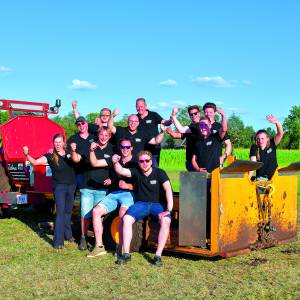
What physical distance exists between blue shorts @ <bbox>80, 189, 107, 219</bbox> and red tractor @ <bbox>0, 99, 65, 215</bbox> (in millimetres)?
1765

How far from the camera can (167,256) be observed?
23.6 feet

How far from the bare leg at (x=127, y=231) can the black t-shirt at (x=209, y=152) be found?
138cm

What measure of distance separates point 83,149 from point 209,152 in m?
1.94

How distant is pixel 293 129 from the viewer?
10444 centimetres

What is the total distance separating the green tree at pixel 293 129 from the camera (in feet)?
325

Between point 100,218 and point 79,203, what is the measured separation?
126 cm

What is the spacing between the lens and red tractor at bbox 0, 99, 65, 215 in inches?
381

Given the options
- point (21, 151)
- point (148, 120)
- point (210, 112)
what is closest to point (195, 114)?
point (210, 112)

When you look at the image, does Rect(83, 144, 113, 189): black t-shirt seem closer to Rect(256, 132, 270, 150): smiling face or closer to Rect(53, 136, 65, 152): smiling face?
Rect(53, 136, 65, 152): smiling face

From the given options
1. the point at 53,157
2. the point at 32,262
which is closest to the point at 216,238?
the point at 32,262

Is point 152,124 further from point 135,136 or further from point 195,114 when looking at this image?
point 195,114

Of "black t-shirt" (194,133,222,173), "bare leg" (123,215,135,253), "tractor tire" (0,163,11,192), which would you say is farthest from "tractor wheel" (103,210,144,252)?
"tractor tire" (0,163,11,192)

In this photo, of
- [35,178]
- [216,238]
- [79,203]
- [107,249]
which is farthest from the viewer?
[35,178]

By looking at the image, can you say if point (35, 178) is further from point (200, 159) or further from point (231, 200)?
point (231, 200)
